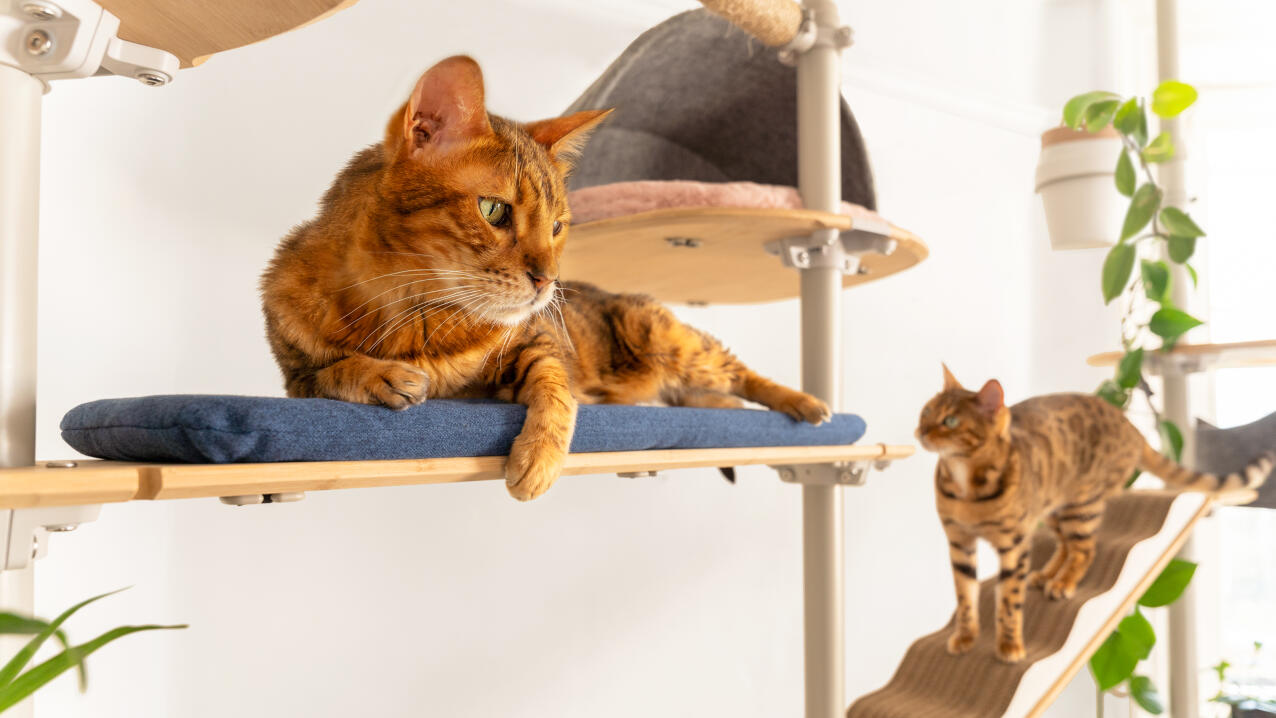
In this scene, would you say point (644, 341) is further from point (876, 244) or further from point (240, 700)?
point (240, 700)

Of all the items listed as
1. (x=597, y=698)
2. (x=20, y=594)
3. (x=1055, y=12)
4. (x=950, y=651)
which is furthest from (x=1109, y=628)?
(x=1055, y=12)

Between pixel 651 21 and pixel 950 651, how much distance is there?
4.73 ft

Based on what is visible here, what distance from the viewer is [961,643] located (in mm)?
1505

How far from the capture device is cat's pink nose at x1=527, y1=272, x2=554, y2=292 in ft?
2.42

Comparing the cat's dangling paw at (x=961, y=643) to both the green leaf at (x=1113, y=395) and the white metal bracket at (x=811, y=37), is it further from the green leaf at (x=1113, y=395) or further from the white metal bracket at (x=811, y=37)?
the white metal bracket at (x=811, y=37)

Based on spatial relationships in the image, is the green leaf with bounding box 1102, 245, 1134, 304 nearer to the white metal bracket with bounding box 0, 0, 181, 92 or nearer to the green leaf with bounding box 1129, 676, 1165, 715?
the green leaf with bounding box 1129, 676, 1165, 715

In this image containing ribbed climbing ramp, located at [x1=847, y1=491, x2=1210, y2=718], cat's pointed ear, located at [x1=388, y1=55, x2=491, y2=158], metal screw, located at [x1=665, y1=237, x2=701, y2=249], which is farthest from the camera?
ribbed climbing ramp, located at [x1=847, y1=491, x2=1210, y2=718]

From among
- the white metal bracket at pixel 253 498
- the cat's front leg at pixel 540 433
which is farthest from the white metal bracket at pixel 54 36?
the cat's front leg at pixel 540 433

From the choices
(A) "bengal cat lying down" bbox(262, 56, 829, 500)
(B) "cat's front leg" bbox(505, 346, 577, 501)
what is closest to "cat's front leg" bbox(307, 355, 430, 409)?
(A) "bengal cat lying down" bbox(262, 56, 829, 500)

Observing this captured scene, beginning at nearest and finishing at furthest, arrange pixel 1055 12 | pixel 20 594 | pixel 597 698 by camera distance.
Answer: pixel 20 594 → pixel 597 698 → pixel 1055 12

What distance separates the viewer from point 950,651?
4.95 feet

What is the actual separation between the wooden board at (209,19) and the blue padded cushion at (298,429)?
306 millimetres

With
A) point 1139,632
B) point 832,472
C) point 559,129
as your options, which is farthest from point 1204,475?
point 559,129

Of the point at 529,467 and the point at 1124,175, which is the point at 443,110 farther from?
the point at 1124,175
